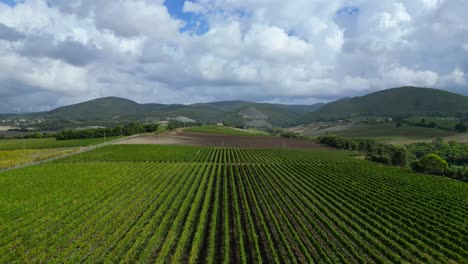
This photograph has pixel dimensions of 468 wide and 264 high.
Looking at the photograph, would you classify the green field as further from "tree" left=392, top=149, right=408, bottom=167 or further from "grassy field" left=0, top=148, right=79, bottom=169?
"grassy field" left=0, top=148, right=79, bottom=169

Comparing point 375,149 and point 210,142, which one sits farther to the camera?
point 210,142

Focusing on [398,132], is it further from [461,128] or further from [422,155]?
[422,155]

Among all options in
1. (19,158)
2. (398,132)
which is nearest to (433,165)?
(19,158)

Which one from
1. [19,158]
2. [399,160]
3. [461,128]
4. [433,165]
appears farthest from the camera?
[461,128]

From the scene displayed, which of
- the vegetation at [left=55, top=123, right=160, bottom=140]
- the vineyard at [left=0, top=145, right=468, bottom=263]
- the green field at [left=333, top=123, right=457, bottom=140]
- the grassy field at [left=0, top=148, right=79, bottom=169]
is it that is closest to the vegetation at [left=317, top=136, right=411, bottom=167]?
the vineyard at [left=0, top=145, right=468, bottom=263]

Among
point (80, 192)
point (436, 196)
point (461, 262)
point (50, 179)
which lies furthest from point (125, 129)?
point (461, 262)
